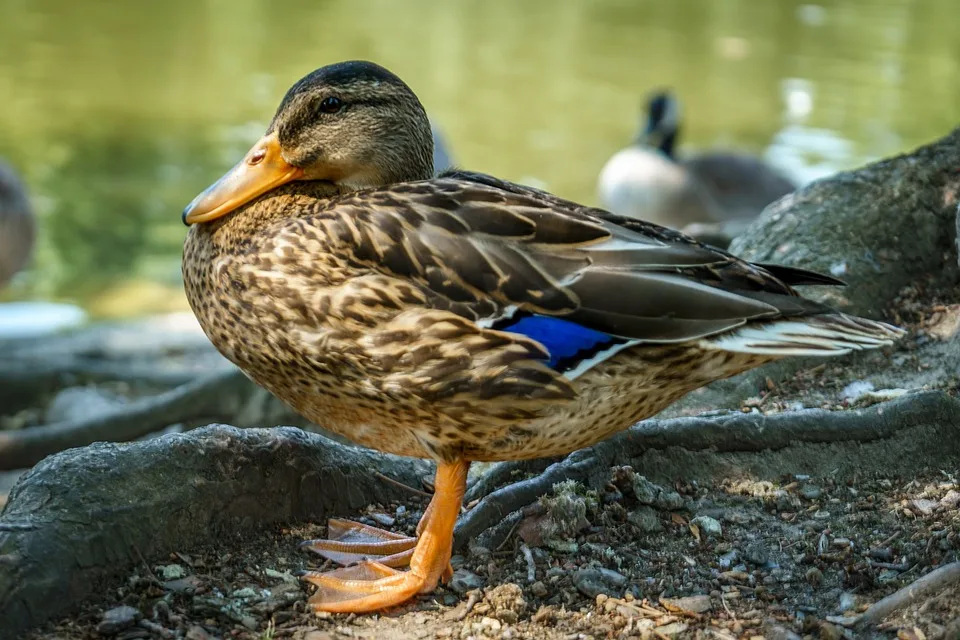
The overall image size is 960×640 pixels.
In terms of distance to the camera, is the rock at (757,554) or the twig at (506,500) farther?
the twig at (506,500)

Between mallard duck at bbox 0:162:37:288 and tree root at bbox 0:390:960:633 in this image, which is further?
mallard duck at bbox 0:162:37:288

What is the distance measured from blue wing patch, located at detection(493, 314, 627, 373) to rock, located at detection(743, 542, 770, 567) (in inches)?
31.6

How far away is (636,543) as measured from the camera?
340 centimetres

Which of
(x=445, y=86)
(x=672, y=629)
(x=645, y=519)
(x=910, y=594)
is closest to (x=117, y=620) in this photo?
(x=672, y=629)

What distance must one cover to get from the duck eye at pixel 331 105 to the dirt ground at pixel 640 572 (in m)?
1.25

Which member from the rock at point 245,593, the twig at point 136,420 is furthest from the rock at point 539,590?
the twig at point 136,420

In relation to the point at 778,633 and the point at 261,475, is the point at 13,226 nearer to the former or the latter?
the point at 261,475

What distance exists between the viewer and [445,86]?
19.8 metres

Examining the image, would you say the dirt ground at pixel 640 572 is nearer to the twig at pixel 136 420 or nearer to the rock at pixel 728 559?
the rock at pixel 728 559

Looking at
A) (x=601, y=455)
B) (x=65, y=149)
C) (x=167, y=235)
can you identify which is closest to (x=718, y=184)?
(x=167, y=235)

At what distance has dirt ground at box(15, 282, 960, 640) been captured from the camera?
9.80 feet

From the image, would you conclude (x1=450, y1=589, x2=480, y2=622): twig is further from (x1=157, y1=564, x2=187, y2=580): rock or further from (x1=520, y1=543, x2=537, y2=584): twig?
(x1=157, y1=564, x2=187, y2=580): rock

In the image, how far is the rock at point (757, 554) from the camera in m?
3.31

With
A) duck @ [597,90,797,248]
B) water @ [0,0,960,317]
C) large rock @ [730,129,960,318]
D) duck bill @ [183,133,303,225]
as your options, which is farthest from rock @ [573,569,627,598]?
duck @ [597,90,797,248]
